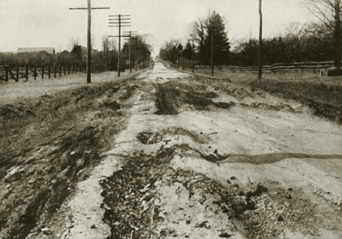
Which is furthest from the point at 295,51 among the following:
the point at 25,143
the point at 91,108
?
the point at 25,143

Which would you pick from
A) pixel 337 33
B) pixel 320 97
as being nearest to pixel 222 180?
pixel 320 97

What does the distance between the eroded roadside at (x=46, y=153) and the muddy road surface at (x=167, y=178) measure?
22 mm

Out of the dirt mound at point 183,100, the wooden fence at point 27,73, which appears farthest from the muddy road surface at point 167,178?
the wooden fence at point 27,73

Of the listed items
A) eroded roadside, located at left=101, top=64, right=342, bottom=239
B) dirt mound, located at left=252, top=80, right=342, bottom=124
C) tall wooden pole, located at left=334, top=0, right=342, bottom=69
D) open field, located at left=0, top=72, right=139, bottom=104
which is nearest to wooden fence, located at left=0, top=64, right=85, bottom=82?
open field, located at left=0, top=72, right=139, bottom=104

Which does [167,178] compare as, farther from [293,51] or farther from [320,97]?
[293,51]

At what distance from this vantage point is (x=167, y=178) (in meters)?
5.42

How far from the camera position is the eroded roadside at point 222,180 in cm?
453

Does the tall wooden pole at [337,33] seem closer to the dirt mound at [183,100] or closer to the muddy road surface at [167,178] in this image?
the dirt mound at [183,100]

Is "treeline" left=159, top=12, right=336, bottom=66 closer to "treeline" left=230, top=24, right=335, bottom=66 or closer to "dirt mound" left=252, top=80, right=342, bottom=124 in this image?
"treeline" left=230, top=24, right=335, bottom=66

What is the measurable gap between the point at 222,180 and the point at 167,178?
0.78 meters

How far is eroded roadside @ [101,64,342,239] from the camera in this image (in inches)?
178

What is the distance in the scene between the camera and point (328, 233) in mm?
4520

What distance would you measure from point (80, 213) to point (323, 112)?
8.62m

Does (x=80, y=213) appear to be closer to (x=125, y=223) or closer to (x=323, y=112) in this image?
(x=125, y=223)
